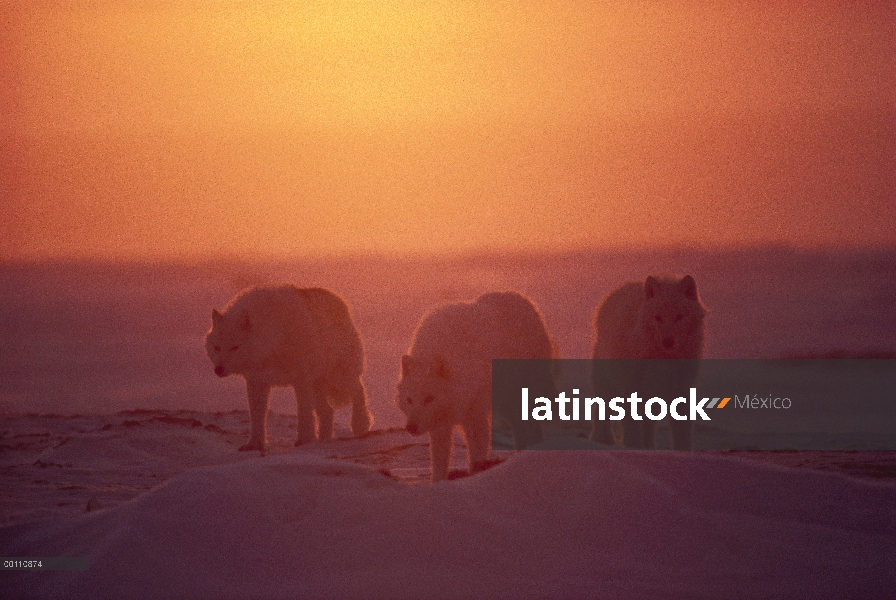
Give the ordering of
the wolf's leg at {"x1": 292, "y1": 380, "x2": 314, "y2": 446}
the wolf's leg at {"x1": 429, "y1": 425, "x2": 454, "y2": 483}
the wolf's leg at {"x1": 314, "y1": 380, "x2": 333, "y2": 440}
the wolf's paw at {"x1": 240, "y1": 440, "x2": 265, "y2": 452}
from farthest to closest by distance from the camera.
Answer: the wolf's leg at {"x1": 314, "y1": 380, "x2": 333, "y2": 440} → the wolf's leg at {"x1": 292, "y1": 380, "x2": 314, "y2": 446} → the wolf's paw at {"x1": 240, "y1": 440, "x2": 265, "y2": 452} → the wolf's leg at {"x1": 429, "y1": 425, "x2": 454, "y2": 483}

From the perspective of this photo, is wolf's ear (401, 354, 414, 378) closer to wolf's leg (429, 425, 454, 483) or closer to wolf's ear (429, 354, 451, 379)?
wolf's ear (429, 354, 451, 379)

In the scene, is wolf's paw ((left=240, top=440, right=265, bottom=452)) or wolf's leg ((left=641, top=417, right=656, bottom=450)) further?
wolf's paw ((left=240, top=440, right=265, bottom=452))

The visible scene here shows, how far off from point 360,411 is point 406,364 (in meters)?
4.20

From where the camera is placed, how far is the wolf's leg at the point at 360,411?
12.5 meters

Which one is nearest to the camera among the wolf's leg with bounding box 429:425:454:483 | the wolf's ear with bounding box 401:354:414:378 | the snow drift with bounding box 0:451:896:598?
the snow drift with bounding box 0:451:896:598

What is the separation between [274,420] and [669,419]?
6.37 meters

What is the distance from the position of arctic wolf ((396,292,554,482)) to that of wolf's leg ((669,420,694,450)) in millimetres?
1672

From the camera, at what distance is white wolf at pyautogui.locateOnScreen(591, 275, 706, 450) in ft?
31.9

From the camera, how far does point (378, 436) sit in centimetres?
1177

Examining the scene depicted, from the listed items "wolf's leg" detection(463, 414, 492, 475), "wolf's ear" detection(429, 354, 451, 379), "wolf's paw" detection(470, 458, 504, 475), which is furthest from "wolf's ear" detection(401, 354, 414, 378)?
"wolf's paw" detection(470, 458, 504, 475)

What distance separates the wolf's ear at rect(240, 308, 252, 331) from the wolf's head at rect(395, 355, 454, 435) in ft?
11.8

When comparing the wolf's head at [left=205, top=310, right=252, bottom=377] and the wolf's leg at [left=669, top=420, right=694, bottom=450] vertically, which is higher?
the wolf's head at [left=205, top=310, right=252, bottom=377]

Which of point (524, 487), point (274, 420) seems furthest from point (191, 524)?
point (274, 420)

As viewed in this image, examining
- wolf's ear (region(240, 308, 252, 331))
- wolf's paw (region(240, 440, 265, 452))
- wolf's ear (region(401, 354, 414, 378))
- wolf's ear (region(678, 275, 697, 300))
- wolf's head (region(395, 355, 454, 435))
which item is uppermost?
wolf's ear (region(678, 275, 697, 300))
